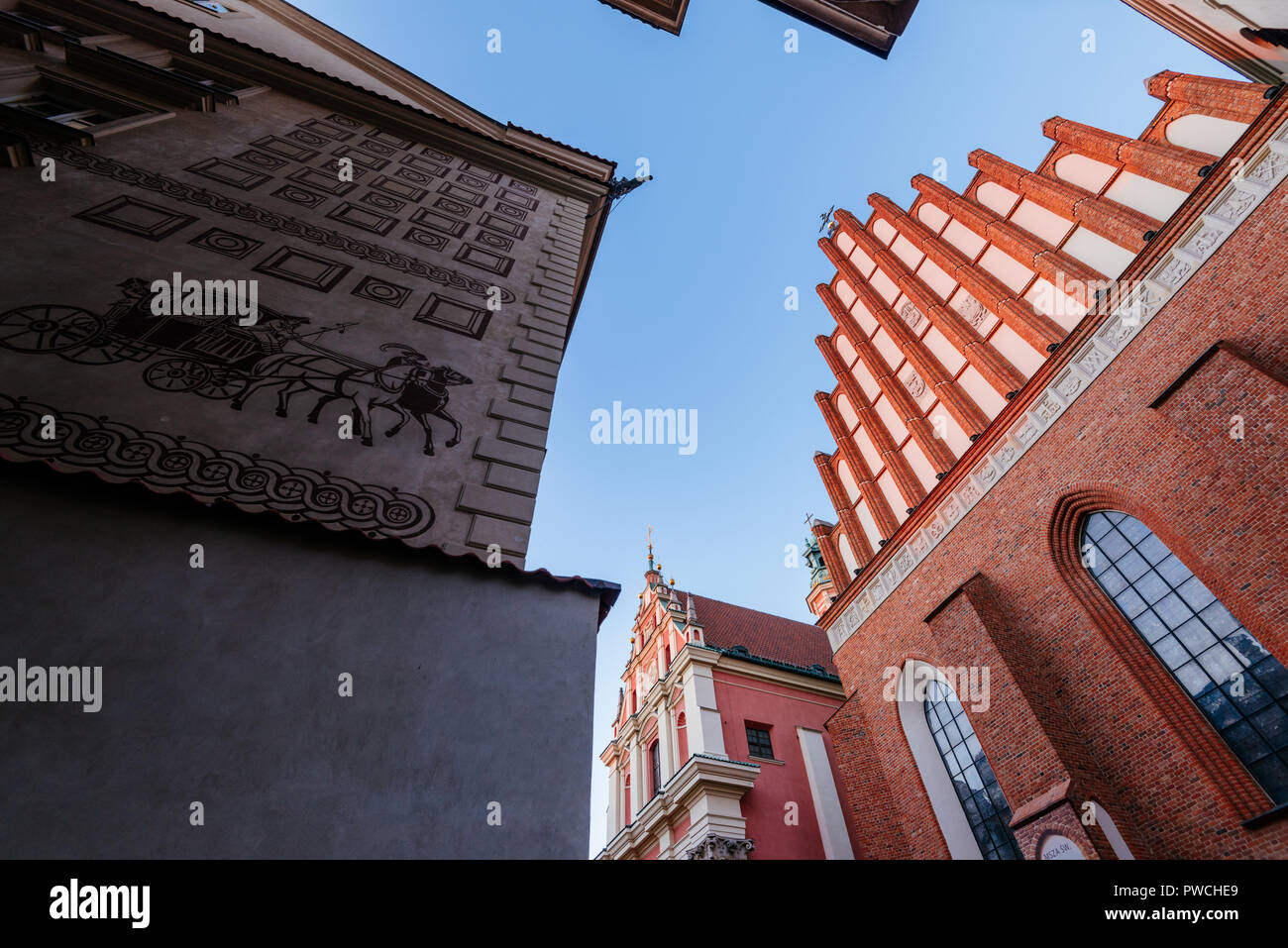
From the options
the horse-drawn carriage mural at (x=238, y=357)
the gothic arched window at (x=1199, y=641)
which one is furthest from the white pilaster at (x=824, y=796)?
the horse-drawn carriage mural at (x=238, y=357)

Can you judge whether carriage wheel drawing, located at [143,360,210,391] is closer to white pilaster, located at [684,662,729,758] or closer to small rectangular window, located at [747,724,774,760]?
white pilaster, located at [684,662,729,758]

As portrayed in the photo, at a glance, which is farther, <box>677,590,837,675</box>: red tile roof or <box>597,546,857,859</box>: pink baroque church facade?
<box>677,590,837,675</box>: red tile roof

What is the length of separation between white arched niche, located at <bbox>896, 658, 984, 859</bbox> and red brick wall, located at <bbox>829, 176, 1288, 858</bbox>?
22 centimetres

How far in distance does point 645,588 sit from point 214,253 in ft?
70.2

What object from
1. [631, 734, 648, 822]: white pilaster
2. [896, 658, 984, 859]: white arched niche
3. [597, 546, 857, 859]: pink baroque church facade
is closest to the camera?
[896, 658, 984, 859]: white arched niche

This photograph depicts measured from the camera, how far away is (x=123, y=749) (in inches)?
76.2

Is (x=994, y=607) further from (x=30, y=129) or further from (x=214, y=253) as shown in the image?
(x=30, y=129)

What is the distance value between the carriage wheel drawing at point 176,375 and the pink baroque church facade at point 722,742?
14158 millimetres

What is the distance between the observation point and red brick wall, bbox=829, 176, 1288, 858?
267 inches

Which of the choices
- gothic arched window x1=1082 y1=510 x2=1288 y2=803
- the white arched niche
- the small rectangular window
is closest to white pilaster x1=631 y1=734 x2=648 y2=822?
the small rectangular window

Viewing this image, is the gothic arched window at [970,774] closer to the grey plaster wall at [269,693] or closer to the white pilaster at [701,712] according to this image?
the white pilaster at [701,712]

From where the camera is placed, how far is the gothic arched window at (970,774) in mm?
9188

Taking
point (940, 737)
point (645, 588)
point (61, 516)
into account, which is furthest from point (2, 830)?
point (645, 588)

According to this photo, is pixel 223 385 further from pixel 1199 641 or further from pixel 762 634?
pixel 762 634
